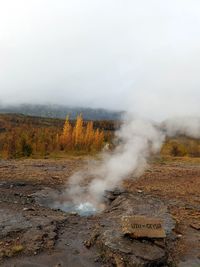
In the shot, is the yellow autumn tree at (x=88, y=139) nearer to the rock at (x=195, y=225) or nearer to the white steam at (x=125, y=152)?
the white steam at (x=125, y=152)

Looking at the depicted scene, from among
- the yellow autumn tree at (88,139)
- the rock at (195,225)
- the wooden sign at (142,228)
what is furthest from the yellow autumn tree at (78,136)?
the wooden sign at (142,228)

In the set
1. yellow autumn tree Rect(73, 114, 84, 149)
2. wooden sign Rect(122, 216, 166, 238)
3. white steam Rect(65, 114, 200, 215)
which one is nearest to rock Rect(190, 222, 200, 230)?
wooden sign Rect(122, 216, 166, 238)

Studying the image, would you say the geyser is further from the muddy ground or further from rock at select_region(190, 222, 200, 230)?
rock at select_region(190, 222, 200, 230)

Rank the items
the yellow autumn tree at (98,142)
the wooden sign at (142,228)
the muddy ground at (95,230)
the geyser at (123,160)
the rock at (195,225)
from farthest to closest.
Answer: the yellow autumn tree at (98,142) < the geyser at (123,160) < the rock at (195,225) < the wooden sign at (142,228) < the muddy ground at (95,230)

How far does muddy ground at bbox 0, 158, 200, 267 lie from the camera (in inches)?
569

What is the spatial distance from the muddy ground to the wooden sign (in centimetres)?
29

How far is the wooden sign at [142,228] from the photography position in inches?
605

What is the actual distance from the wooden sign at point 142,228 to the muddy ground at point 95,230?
0.29 metres

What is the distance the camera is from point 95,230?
680 inches

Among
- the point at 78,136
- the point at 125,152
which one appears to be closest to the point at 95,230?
the point at 125,152

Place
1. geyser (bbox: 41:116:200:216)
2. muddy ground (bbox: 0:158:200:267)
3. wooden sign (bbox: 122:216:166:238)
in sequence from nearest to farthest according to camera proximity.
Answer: muddy ground (bbox: 0:158:200:267) → wooden sign (bbox: 122:216:166:238) → geyser (bbox: 41:116:200:216)

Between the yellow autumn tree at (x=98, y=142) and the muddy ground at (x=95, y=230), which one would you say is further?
the yellow autumn tree at (x=98, y=142)

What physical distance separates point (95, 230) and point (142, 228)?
2658 millimetres

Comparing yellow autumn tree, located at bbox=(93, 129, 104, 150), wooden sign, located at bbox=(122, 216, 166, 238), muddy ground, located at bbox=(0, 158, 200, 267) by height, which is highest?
wooden sign, located at bbox=(122, 216, 166, 238)
